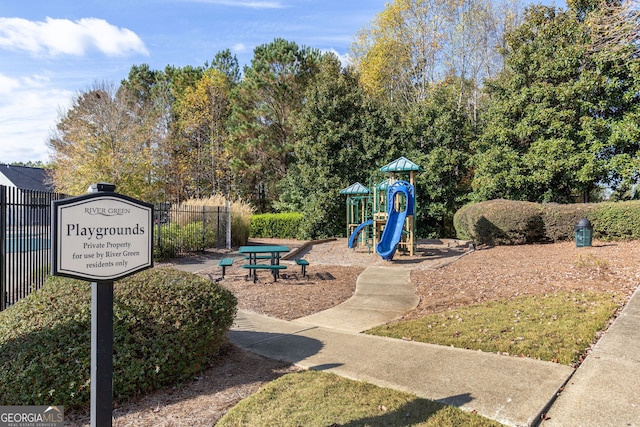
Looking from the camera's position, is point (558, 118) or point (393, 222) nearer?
point (393, 222)

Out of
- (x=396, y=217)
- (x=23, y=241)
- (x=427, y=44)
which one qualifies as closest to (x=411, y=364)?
(x=23, y=241)

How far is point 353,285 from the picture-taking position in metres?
9.51

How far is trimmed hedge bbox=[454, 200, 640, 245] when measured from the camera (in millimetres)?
12539

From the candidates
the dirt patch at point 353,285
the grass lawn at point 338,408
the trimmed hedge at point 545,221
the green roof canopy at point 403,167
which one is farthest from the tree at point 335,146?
the grass lawn at point 338,408

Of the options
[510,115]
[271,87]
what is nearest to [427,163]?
[510,115]

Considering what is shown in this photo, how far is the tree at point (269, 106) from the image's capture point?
26.3 meters

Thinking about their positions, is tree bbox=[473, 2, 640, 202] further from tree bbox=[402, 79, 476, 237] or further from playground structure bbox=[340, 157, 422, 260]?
playground structure bbox=[340, 157, 422, 260]

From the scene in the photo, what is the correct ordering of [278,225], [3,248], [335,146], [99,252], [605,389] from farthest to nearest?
1. [278,225]
2. [335,146]
3. [3,248]
4. [605,389]
5. [99,252]

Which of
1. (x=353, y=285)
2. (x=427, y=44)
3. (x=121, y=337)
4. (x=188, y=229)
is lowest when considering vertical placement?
(x=353, y=285)

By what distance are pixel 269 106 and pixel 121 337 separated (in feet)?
81.2

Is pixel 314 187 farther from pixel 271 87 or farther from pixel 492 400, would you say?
pixel 492 400

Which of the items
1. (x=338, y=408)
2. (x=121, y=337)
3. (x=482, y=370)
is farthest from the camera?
(x=482, y=370)

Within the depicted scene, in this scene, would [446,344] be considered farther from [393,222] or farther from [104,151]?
[104,151]

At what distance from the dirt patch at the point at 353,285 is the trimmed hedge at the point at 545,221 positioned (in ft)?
2.16
